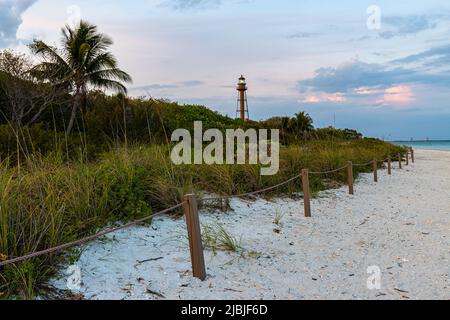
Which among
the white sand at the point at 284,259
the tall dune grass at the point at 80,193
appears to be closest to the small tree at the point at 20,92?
the tall dune grass at the point at 80,193

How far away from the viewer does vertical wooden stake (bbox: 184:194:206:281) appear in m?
3.77

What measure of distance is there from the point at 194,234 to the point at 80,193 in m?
1.74

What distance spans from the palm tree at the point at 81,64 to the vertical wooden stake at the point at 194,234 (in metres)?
18.8

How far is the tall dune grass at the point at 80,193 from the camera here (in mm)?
3453

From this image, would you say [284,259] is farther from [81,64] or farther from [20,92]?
[81,64]

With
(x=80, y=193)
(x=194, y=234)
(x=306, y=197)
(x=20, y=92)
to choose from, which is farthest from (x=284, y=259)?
(x=20, y=92)

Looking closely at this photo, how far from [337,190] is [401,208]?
1759mm

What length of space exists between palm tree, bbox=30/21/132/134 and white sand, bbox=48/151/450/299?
57.3 feet

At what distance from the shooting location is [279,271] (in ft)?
14.4

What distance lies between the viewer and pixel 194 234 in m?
3.80

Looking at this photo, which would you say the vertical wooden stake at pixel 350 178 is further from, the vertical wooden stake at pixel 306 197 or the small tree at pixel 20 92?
the small tree at pixel 20 92

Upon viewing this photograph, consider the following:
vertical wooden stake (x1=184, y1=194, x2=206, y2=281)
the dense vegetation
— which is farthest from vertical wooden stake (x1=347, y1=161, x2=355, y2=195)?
vertical wooden stake (x1=184, y1=194, x2=206, y2=281)
